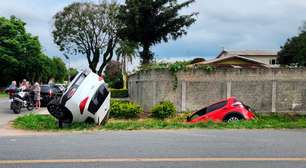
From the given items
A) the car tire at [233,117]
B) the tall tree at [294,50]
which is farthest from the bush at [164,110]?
the tall tree at [294,50]

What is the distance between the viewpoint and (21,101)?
24.3 meters

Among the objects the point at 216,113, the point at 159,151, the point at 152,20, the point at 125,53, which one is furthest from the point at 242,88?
the point at 125,53

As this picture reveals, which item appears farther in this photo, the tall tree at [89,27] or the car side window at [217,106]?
the tall tree at [89,27]

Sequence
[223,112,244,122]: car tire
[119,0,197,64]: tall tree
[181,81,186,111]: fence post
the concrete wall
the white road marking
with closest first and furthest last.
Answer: the white road marking
[223,112,244,122]: car tire
the concrete wall
[181,81,186,111]: fence post
[119,0,197,64]: tall tree

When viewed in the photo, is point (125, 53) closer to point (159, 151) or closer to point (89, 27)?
point (89, 27)

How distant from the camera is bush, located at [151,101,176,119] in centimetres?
1906

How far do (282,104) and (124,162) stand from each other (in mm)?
13623

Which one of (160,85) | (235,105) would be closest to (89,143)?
(235,105)

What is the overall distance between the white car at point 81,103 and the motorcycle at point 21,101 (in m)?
9.20

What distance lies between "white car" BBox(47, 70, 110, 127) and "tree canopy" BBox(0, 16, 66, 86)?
48.6 metres

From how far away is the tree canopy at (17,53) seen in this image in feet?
205

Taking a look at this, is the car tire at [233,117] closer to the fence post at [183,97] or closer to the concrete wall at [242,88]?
the concrete wall at [242,88]

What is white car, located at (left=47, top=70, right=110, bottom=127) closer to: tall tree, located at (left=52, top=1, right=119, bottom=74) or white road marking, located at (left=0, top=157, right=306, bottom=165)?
white road marking, located at (left=0, top=157, right=306, bottom=165)

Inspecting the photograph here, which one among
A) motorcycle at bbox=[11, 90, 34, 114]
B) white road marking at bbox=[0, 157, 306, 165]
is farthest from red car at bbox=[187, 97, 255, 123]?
motorcycle at bbox=[11, 90, 34, 114]
